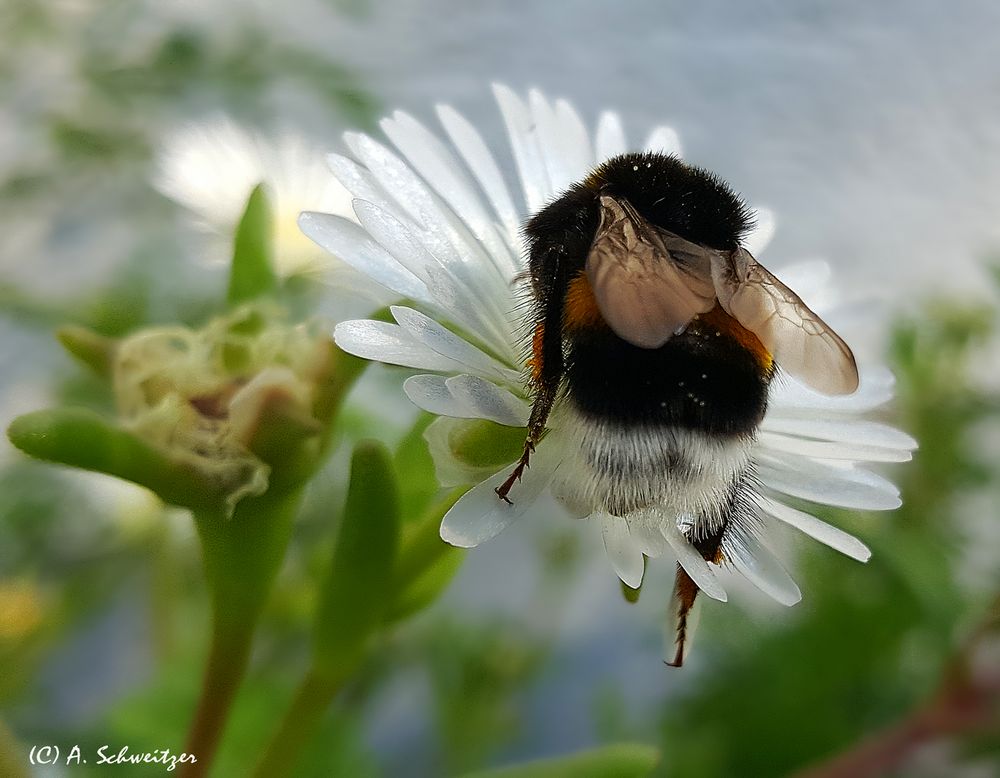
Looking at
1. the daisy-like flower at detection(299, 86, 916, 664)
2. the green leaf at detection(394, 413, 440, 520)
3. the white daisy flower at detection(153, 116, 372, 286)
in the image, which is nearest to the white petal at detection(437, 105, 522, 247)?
the daisy-like flower at detection(299, 86, 916, 664)

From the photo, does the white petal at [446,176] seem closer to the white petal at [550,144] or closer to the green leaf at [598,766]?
the white petal at [550,144]

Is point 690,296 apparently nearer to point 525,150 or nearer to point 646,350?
point 646,350

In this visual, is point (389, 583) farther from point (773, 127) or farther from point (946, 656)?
point (773, 127)

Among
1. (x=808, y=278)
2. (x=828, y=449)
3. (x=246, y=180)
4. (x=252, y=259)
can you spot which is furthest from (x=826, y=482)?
(x=246, y=180)

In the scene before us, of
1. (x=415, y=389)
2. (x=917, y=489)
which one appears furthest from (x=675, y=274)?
(x=917, y=489)

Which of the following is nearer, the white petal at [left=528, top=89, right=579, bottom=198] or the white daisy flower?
the white petal at [left=528, top=89, right=579, bottom=198]

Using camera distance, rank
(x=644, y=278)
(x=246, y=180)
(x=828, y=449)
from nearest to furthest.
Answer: (x=644, y=278) < (x=828, y=449) < (x=246, y=180)

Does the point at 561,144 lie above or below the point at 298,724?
above

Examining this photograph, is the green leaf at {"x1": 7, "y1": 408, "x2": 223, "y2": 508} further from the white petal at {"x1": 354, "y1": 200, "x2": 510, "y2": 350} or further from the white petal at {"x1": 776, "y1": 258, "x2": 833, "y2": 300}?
the white petal at {"x1": 776, "y1": 258, "x2": 833, "y2": 300}
